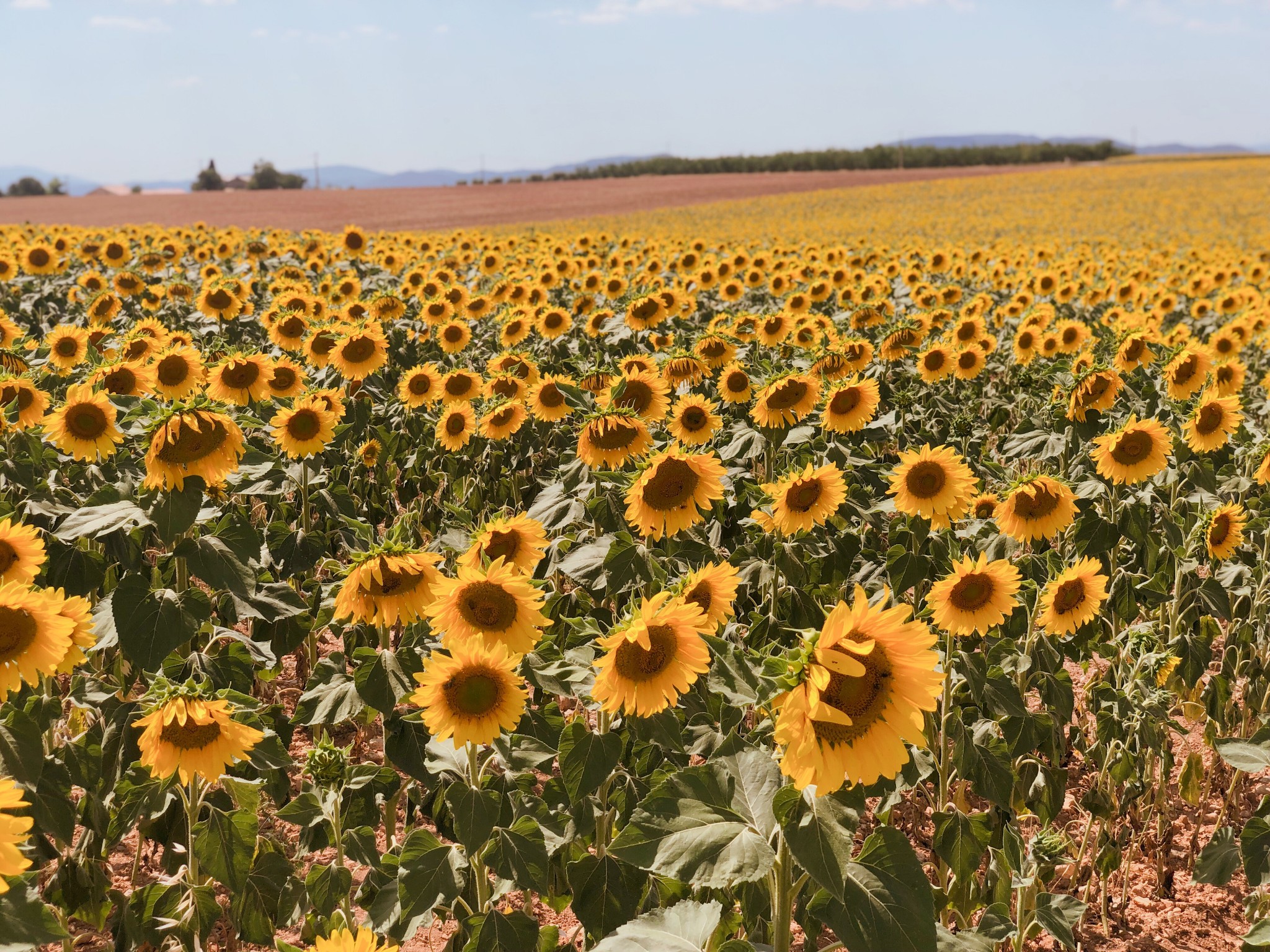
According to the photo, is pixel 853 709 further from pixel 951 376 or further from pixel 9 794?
pixel 951 376

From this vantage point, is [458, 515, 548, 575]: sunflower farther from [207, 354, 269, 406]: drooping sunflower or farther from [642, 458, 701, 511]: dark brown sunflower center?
[207, 354, 269, 406]: drooping sunflower

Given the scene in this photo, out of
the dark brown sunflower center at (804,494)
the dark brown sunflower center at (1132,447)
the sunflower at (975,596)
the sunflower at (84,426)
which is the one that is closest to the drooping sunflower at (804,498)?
the dark brown sunflower center at (804,494)

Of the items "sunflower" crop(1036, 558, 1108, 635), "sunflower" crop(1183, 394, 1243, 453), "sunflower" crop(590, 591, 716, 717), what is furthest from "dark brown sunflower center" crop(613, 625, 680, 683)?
"sunflower" crop(1183, 394, 1243, 453)

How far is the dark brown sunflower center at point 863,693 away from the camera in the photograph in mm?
1695

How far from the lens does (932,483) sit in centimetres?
385

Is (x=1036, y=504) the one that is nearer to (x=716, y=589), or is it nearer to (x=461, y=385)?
(x=716, y=589)

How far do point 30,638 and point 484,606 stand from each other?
1.13m

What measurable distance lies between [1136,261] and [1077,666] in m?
10.9

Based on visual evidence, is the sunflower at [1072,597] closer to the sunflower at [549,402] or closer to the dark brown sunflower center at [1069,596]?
the dark brown sunflower center at [1069,596]

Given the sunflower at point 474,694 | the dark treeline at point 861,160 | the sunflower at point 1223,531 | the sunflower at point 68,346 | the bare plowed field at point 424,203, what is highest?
the dark treeline at point 861,160

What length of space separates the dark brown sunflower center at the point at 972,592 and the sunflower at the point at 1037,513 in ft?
2.08

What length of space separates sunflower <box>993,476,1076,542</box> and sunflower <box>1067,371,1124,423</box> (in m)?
1.24

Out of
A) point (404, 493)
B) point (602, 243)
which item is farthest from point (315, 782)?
point (602, 243)

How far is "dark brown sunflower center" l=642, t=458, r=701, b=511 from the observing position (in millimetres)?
3289
